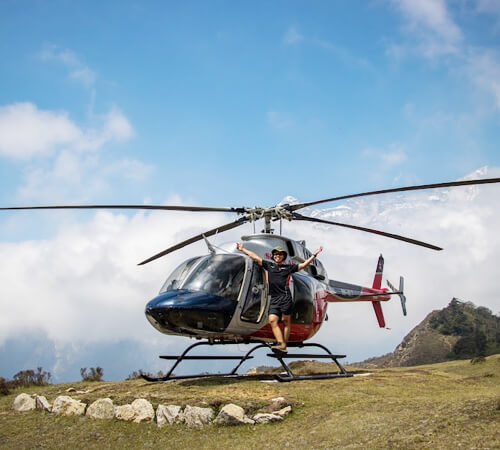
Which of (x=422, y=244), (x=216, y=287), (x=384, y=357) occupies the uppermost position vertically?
(x=422, y=244)

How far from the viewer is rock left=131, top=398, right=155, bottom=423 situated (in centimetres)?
913

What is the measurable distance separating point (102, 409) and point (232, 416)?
2913 mm

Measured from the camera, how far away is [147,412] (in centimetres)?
920

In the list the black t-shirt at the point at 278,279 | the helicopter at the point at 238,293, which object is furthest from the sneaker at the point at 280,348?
the black t-shirt at the point at 278,279

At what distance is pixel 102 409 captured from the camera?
9.66m

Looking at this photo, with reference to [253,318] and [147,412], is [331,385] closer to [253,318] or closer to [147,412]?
[253,318]

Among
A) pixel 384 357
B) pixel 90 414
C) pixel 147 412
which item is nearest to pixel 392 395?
pixel 147 412

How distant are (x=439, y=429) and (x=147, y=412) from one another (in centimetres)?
534

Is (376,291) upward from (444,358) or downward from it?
upward

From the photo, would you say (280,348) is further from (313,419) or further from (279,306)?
(313,419)

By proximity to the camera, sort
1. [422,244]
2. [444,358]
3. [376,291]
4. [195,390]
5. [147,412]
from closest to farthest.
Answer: [147,412] → [195,390] → [422,244] → [376,291] → [444,358]

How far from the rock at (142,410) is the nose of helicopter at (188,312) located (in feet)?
5.81

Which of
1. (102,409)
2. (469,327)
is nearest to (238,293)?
(102,409)

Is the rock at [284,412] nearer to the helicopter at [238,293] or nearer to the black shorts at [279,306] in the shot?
the helicopter at [238,293]
